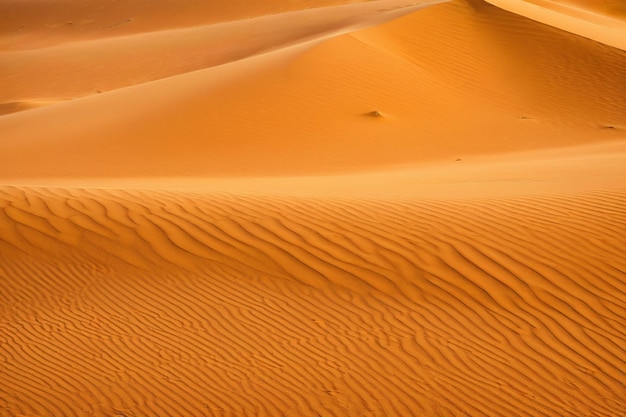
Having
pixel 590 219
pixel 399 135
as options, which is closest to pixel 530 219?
pixel 590 219

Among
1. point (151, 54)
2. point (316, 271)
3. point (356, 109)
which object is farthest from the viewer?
point (151, 54)

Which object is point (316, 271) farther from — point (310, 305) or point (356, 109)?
point (356, 109)

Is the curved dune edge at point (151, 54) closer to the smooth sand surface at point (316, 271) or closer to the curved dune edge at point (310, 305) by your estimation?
the smooth sand surface at point (316, 271)

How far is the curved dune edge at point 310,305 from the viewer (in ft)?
14.3

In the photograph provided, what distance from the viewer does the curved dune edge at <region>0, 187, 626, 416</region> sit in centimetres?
436

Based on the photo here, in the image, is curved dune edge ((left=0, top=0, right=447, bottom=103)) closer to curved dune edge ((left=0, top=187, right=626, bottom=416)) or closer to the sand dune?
the sand dune

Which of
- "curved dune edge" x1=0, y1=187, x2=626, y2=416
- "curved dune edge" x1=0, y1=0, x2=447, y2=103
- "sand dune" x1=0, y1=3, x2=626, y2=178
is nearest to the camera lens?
"curved dune edge" x1=0, y1=187, x2=626, y2=416

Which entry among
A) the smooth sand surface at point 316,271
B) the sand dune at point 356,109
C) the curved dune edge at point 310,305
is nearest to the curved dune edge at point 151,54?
the sand dune at point 356,109

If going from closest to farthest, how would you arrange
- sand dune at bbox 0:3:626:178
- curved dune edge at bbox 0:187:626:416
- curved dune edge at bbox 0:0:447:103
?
curved dune edge at bbox 0:187:626:416, sand dune at bbox 0:3:626:178, curved dune edge at bbox 0:0:447:103

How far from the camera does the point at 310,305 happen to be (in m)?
5.43

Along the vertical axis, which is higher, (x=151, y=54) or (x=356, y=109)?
(x=356, y=109)

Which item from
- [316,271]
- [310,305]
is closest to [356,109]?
[316,271]

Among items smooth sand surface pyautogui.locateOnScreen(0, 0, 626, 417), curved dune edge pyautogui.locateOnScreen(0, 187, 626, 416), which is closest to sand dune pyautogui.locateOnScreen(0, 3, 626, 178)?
smooth sand surface pyautogui.locateOnScreen(0, 0, 626, 417)

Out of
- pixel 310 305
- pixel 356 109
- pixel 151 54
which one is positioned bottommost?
pixel 151 54
